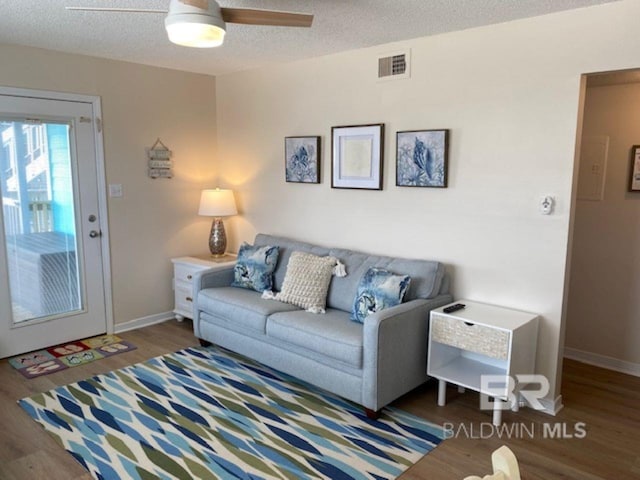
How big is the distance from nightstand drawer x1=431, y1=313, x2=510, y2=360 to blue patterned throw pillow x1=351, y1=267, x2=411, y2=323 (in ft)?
0.90

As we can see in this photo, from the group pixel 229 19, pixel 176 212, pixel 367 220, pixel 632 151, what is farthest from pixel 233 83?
pixel 632 151

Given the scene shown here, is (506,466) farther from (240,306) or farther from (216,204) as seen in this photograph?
(216,204)

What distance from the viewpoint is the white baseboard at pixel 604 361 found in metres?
3.54

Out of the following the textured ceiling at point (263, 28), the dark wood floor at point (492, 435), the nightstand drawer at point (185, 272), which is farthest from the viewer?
the nightstand drawer at point (185, 272)

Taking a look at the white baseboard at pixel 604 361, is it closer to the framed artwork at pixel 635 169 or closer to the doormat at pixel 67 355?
the framed artwork at pixel 635 169

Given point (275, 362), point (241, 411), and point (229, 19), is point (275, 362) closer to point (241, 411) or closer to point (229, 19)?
point (241, 411)

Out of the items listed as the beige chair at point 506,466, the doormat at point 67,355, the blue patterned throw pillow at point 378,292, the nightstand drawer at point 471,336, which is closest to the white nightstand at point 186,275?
the doormat at point 67,355

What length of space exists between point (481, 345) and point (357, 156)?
1.73 m

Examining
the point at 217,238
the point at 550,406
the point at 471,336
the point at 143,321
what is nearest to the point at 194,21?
the point at 471,336

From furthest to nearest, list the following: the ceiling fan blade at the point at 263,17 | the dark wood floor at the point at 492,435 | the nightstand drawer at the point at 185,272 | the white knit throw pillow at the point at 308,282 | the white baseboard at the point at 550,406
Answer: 1. the nightstand drawer at the point at 185,272
2. the white knit throw pillow at the point at 308,282
3. the white baseboard at the point at 550,406
4. the dark wood floor at the point at 492,435
5. the ceiling fan blade at the point at 263,17

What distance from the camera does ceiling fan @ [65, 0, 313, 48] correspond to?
1986 millimetres

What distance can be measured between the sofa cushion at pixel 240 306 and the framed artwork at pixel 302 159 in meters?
1.10

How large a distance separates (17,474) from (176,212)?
271 cm

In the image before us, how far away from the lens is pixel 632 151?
3551 millimetres
